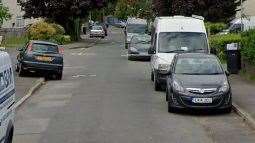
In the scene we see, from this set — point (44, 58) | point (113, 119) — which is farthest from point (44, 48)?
Answer: point (113, 119)

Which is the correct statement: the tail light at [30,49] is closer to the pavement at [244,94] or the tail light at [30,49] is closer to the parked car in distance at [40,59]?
the parked car in distance at [40,59]

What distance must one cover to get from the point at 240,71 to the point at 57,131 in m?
14.3

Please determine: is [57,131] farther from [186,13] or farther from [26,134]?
[186,13]

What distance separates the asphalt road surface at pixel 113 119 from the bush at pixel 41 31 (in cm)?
3056

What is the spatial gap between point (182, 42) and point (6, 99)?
14296 mm

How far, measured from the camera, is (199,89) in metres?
17.6

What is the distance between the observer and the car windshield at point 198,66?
19.0 m

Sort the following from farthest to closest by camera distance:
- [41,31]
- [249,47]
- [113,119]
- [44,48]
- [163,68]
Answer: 1. [41,31]
2. [44,48]
3. [249,47]
4. [163,68]
5. [113,119]

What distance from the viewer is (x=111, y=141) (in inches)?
545

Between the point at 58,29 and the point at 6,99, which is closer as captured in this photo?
the point at 6,99

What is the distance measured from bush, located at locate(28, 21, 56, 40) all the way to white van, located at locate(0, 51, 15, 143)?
149ft

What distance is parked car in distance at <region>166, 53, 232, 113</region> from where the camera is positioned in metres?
17.5

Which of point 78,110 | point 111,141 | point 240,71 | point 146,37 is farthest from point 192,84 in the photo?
point 146,37

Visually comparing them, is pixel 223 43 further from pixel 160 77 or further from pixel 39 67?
pixel 160 77
